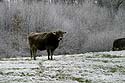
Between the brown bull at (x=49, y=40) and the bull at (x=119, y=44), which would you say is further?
the bull at (x=119, y=44)

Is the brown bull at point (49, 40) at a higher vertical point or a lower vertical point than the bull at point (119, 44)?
higher

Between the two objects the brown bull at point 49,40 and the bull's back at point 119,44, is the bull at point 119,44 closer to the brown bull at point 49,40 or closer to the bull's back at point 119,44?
the bull's back at point 119,44

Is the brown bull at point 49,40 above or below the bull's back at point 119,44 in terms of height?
above

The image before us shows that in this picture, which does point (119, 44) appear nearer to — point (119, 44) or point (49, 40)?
point (119, 44)

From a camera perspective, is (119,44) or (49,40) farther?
(119,44)

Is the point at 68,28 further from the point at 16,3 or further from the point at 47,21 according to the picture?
the point at 16,3

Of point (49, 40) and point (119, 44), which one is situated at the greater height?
point (49, 40)

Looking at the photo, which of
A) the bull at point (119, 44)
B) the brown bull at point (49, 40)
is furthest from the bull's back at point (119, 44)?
the brown bull at point (49, 40)

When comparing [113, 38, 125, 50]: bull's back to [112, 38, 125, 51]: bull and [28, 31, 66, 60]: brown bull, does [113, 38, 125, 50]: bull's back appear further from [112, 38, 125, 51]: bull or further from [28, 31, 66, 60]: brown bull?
[28, 31, 66, 60]: brown bull

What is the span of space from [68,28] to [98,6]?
47.0 feet

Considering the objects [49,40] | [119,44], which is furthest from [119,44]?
[49,40]

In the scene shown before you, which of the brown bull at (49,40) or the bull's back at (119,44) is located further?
the bull's back at (119,44)

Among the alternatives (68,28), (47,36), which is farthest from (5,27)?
(47,36)

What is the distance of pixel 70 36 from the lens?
46.3 metres
